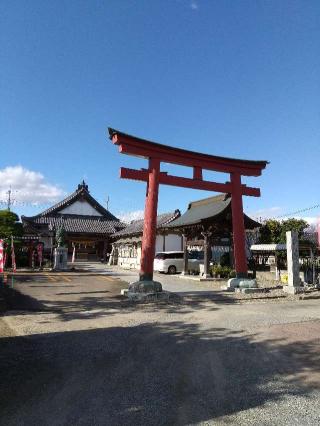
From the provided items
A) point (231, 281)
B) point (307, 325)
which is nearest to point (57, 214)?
point (231, 281)

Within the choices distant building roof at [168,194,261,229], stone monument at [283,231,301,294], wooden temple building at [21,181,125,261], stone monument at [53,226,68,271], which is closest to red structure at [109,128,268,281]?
stone monument at [283,231,301,294]

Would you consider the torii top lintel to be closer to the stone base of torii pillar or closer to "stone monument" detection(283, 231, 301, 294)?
"stone monument" detection(283, 231, 301, 294)

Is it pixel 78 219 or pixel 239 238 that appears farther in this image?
pixel 78 219

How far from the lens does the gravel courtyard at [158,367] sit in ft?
13.1

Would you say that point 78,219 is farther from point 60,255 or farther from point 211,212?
point 211,212

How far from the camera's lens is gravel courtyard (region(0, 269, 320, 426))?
4.00 m

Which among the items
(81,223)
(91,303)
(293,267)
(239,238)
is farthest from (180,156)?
(81,223)

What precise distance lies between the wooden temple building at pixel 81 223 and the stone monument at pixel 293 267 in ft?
96.2

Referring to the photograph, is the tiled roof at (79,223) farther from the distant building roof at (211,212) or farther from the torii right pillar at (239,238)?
the torii right pillar at (239,238)

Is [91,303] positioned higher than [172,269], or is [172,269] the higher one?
[172,269]

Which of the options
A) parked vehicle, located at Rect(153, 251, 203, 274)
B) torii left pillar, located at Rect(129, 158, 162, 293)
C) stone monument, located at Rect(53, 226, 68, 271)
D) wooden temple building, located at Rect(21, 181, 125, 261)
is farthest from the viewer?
wooden temple building, located at Rect(21, 181, 125, 261)

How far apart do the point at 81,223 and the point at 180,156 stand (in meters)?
31.9

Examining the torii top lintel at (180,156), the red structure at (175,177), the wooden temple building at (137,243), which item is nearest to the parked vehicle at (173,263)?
the wooden temple building at (137,243)

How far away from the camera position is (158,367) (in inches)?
218
